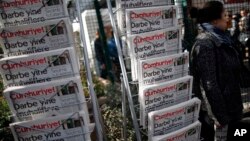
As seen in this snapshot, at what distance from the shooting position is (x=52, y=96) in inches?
83.8

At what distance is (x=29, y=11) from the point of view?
2195 millimetres

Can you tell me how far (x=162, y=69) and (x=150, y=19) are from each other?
430 mm

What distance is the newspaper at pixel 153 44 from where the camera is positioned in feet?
7.54

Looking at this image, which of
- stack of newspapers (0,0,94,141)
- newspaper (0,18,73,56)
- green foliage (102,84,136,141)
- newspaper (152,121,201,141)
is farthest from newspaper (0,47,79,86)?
green foliage (102,84,136,141)

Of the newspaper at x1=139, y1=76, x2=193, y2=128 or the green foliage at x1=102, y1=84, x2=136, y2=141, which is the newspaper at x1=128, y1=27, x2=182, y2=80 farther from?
the green foliage at x1=102, y1=84, x2=136, y2=141

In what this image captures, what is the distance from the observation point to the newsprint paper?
2.08 meters

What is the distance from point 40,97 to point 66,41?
47 centimetres

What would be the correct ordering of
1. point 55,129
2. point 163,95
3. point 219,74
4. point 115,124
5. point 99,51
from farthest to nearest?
point 99,51 → point 115,124 → point 219,74 → point 163,95 → point 55,129

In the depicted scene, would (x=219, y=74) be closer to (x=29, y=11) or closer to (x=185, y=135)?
(x=185, y=135)

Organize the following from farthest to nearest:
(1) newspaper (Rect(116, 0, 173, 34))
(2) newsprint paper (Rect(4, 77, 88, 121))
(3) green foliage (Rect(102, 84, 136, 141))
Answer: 1. (3) green foliage (Rect(102, 84, 136, 141))
2. (1) newspaper (Rect(116, 0, 173, 34))
3. (2) newsprint paper (Rect(4, 77, 88, 121))

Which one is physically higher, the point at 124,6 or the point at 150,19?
the point at 124,6

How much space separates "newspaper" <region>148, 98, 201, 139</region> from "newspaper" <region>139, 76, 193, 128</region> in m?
0.07

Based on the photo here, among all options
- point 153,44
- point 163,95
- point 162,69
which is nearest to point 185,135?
point 163,95

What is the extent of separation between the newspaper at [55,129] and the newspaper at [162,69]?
0.59 m
